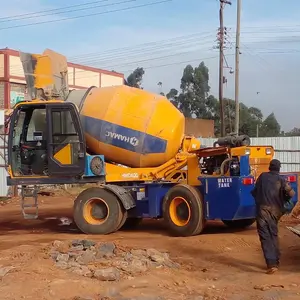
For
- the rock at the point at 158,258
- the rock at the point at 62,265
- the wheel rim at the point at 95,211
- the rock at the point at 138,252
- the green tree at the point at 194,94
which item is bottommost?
the rock at the point at 62,265

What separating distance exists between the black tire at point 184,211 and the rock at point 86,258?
10.8 ft

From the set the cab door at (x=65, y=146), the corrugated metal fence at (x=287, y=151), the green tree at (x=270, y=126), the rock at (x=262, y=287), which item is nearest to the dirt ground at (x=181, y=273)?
the rock at (x=262, y=287)

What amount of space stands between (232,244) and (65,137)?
4.36 metres

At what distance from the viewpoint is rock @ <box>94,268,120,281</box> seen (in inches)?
314

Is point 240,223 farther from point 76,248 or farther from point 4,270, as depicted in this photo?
point 4,270

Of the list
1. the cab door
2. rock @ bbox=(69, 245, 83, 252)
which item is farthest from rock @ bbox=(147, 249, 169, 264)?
the cab door

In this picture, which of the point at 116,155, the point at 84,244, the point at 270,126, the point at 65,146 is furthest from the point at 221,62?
the point at 270,126

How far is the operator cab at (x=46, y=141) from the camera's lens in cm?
1271

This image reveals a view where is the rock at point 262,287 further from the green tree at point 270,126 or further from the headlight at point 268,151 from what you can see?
the green tree at point 270,126

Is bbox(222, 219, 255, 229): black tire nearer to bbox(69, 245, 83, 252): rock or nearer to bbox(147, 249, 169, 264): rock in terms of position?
bbox(147, 249, 169, 264): rock

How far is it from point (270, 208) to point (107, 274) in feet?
8.59

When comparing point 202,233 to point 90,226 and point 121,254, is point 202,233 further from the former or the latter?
point 121,254

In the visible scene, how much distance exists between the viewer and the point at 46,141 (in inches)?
504

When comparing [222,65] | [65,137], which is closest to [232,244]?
[65,137]
